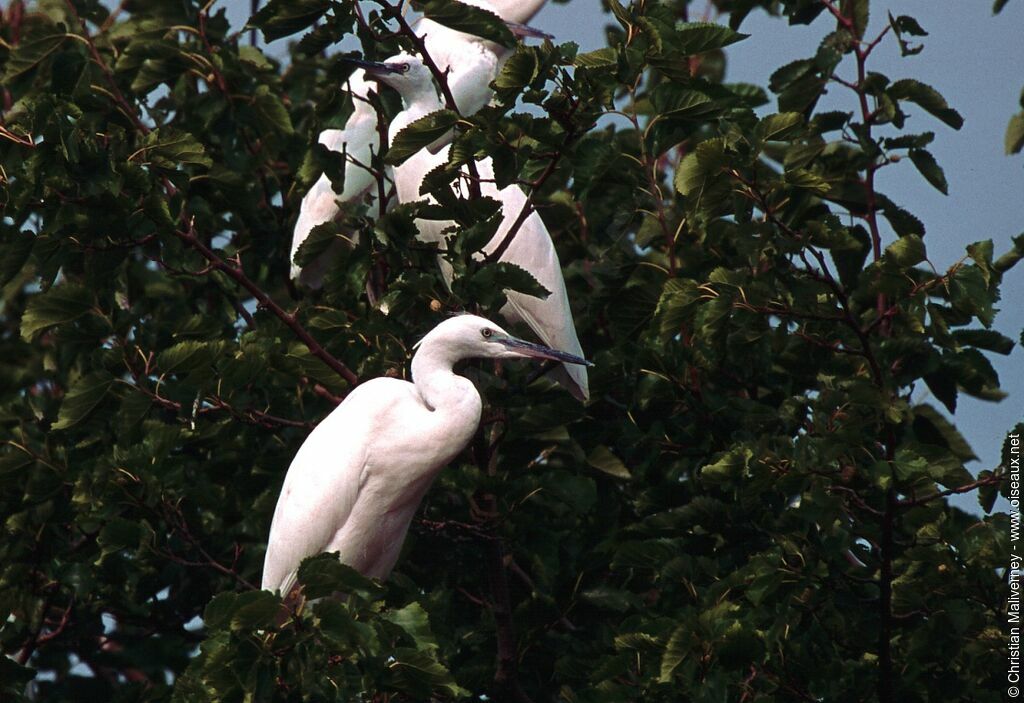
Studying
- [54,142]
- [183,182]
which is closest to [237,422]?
[183,182]

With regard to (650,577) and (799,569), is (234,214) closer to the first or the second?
(650,577)

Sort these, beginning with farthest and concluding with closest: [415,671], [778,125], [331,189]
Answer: [331,189] → [778,125] → [415,671]

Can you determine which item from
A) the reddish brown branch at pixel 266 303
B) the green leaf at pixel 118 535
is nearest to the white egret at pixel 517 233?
the reddish brown branch at pixel 266 303

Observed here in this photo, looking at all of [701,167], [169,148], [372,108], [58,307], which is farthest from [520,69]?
[372,108]

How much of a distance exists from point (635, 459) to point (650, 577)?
0.43 metres

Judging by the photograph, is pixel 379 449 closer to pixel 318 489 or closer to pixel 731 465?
pixel 318 489

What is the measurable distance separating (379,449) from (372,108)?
1599 mm

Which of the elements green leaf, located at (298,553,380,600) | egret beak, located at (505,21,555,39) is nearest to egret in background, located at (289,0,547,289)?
egret beak, located at (505,21,555,39)

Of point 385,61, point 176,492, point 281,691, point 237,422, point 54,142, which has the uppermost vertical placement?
point 385,61

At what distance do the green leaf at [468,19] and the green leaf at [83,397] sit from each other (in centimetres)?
125

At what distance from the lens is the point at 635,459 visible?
4262mm

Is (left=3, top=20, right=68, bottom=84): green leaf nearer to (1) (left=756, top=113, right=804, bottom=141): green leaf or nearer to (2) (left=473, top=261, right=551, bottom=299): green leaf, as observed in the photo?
(2) (left=473, top=261, right=551, bottom=299): green leaf

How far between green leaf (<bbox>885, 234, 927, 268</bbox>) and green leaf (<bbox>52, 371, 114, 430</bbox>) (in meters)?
1.94

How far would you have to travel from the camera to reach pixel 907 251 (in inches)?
130
